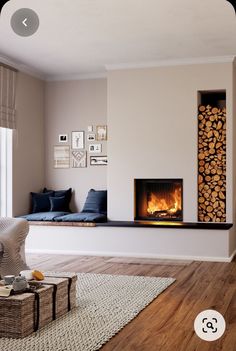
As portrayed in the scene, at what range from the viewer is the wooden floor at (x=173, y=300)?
10.4 ft

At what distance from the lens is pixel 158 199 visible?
716 centimetres

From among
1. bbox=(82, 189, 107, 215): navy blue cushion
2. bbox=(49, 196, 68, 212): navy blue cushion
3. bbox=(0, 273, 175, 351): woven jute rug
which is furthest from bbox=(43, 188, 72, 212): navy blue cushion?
bbox=(0, 273, 175, 351): woven jute rug

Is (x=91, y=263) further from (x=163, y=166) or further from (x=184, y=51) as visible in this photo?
(x=184, y=51)

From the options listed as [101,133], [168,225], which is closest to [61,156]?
[101,133]

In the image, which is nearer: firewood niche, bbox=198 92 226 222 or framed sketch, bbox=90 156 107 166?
firewood niche, bbox=198 92 226 222

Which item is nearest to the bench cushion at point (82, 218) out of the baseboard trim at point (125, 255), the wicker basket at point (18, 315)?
the baseboard trim at point (125, 255)

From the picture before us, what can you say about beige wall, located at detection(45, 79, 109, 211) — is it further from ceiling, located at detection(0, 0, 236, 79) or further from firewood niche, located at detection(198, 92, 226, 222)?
firewood niche, located at detection(198, 92, 226, 222)

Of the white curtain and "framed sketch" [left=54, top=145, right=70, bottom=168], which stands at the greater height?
the white curtain

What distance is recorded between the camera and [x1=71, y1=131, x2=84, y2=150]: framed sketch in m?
7.84

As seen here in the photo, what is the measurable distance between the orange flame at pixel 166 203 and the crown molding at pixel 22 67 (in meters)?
2.57

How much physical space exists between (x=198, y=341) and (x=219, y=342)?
0.43 feet

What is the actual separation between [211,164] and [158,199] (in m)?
0.90

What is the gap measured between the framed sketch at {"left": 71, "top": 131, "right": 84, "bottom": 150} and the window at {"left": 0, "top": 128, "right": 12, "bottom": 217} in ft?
3.70

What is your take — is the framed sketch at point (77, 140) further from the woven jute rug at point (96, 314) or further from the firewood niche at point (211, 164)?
the woven jute rug at point (96, 314)
